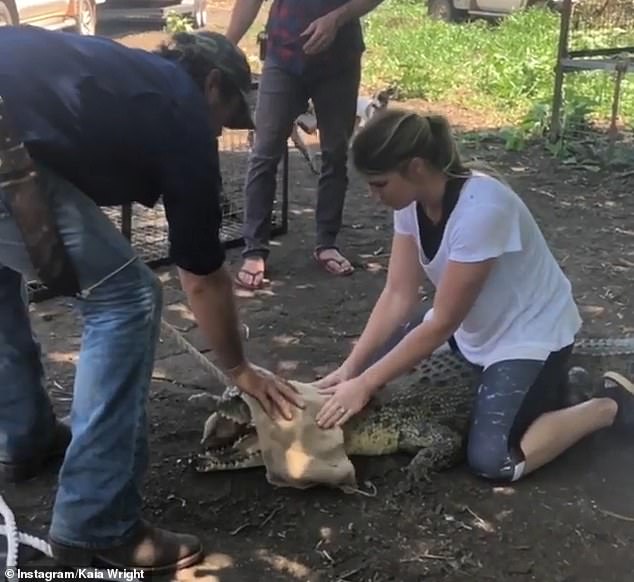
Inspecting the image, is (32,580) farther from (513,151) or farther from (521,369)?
(513,151)

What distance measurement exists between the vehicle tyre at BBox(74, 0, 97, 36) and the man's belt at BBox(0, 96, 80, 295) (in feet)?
33.7

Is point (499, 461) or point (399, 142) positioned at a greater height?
point (399, 142)

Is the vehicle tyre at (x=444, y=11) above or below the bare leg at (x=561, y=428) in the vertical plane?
below

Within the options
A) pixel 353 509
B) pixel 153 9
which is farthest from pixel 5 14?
pixel 353 509

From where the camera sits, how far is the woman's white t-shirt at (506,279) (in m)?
3.22

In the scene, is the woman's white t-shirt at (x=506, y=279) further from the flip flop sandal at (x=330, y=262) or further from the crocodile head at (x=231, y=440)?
the flip flop sandal at (x=330, y=262)

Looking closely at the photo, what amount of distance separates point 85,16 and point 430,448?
1033cm

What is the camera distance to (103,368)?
8.65 ft

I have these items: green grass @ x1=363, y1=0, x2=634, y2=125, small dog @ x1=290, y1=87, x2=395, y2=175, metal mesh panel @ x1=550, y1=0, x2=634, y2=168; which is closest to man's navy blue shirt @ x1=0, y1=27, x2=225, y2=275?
small dog @ x1=290, y1=87, x2=395, y2=175

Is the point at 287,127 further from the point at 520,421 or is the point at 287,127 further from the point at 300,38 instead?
the point at 520,421

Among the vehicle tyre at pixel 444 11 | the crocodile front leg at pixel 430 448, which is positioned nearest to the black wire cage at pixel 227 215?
the crocodile front leg at pixel 430 448

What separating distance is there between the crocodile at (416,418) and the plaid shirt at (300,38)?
1823 millimetres

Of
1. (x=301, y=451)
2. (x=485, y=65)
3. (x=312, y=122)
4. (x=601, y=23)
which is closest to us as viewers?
(x=301, y=451)

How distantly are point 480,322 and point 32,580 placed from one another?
161 centimetres
